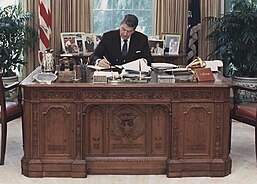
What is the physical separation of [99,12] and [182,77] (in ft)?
9.68

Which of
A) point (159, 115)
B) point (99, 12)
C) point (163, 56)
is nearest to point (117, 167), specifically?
point (159, 115)

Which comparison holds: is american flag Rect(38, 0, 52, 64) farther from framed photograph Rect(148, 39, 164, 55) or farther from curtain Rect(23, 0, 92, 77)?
framed photograph Rect(148, 39, 164, 55)

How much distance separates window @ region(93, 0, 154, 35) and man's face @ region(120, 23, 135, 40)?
2.03 metres

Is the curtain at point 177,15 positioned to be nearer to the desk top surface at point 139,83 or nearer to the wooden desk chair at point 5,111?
the desk top surface at point 139,83

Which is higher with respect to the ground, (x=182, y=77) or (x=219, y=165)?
(x=182, y=77)

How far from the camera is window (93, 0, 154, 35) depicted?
789 centimetres

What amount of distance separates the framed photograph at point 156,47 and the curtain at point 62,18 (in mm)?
894

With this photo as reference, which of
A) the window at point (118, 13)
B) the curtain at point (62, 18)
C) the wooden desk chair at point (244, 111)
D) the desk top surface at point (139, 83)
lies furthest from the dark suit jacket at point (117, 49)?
the window at point (118, 13)

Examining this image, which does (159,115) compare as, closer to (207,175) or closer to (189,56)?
(207,175)

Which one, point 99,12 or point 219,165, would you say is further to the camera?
point 99,12

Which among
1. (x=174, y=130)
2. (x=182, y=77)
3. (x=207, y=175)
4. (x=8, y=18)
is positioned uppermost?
(x=8, y=18)

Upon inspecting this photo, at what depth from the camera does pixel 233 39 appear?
7367 millimetres

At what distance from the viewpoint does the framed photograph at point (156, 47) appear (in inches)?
298

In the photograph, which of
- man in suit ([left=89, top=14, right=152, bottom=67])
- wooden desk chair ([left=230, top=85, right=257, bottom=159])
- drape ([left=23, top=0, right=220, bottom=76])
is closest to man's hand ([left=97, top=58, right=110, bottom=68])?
man in suit ([left=89, top=14, right=152, bottom=67])
